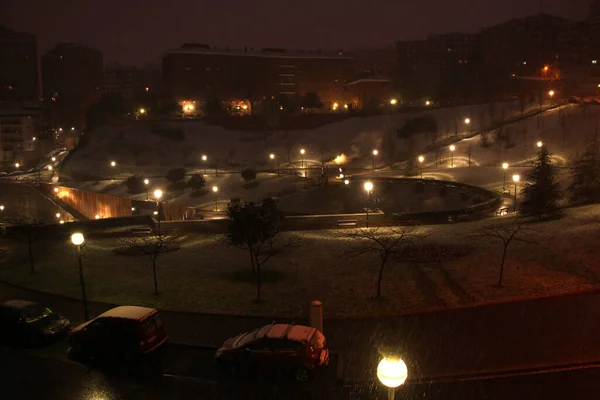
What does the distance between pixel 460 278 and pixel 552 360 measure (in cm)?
495

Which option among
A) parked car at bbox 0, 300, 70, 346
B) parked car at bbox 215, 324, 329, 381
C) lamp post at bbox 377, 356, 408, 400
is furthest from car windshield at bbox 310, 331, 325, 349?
parked car at bbox 0, 300, 70, 346

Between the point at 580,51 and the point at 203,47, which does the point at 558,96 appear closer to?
the point at 580,51

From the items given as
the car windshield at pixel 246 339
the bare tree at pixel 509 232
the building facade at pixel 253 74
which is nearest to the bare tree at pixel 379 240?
the bare tree at pixel 509 232

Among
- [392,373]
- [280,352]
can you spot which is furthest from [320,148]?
[392,373]

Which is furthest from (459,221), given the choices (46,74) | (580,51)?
(46,74)

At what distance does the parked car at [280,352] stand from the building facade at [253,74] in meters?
73.3

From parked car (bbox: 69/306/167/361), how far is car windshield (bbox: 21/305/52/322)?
4.67 ft

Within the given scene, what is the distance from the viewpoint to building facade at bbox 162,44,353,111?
8500cm

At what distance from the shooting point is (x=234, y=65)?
87.9 metres

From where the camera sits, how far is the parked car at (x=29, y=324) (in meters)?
10.7

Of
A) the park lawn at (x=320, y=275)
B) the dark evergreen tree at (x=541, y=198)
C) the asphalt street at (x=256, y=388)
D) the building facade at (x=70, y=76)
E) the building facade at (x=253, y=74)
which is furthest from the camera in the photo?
the building facade at (x=70, y=76)

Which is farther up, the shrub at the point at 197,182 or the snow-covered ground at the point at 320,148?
the snow-covered ground at the point at 320,148

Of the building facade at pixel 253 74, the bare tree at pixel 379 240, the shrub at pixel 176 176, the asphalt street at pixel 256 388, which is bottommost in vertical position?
the asphalt street at pixel 256 388

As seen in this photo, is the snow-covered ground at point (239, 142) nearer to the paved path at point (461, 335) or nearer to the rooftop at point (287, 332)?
the paved path at point (461, 335)
